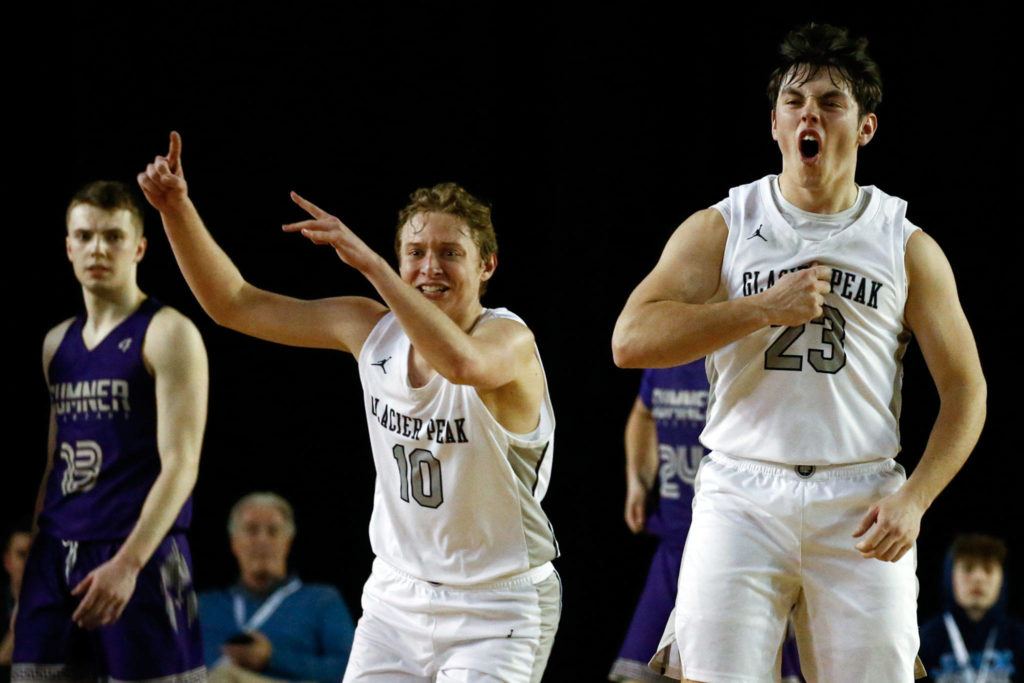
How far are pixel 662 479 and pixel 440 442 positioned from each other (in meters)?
2.21

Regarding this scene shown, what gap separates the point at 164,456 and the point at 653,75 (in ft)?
9.63

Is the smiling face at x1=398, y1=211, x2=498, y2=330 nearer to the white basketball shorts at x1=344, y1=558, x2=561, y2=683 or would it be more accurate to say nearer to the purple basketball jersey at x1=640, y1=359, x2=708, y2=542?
the white basketball shorts at x1=344, y1=558, x2=561, y2=683

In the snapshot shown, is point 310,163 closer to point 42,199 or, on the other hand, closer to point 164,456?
point 42,199

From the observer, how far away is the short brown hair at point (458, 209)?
311 centimetres

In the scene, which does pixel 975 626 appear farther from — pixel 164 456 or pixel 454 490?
pixel 164 456

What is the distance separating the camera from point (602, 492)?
19.3ft

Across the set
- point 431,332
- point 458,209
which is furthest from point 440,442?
point 458,209

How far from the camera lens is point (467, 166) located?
5.62 meters

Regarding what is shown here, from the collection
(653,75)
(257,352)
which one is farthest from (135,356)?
(653,75)

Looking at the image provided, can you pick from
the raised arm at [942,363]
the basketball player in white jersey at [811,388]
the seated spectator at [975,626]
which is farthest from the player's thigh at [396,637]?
the seated spectator at [975,626]

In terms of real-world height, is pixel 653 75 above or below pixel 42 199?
above

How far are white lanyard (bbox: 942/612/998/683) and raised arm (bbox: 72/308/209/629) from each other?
3242 millimetres

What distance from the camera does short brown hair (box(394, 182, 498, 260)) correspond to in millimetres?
3111

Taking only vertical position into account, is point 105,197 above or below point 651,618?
above
